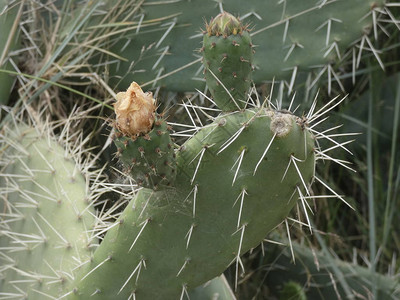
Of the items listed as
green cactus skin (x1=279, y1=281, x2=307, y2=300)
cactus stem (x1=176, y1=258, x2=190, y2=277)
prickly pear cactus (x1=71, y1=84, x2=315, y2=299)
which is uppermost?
prickly pear cactus (x1=71, y1=84, x2=315, y2=299)

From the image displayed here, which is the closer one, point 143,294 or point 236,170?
point 236,170

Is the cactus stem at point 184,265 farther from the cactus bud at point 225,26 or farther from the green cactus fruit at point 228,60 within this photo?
the cactus bud at point 225,26

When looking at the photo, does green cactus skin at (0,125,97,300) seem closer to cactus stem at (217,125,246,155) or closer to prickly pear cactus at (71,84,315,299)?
prickly pear cactus at (71,84,315,299)

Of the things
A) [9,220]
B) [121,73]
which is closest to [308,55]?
[121,73]

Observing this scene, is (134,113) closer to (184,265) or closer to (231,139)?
(231,139)

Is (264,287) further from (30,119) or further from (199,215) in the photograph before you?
(199,215)

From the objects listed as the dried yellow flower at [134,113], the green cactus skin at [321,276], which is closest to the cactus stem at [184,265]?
the dried yellow flower at [134,113]

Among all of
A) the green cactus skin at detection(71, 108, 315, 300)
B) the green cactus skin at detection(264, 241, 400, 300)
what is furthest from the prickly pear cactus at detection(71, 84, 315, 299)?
the green cactus skin at detection(264, 241, 400, 300)
